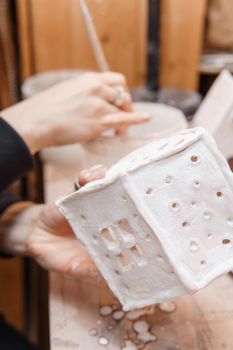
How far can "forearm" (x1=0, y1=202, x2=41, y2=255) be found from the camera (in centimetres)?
87

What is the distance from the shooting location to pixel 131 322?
0.71 meters

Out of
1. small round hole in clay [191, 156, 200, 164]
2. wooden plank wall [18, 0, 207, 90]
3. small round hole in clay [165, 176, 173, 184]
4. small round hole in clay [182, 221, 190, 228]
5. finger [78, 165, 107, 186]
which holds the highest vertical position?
small round hole in clay [191, 156, 200, 164]

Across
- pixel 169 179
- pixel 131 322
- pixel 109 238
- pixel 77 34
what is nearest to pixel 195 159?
pixel 169 179

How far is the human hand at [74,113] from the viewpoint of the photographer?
2.95ft

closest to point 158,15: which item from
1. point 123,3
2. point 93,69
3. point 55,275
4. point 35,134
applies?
point 123,3

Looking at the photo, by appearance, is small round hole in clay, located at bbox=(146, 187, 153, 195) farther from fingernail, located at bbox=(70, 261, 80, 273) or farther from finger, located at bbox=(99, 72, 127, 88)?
finger, located at bbox=(99, 72, 127, 88)

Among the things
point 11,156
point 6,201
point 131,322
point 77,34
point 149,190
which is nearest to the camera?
point 149,190

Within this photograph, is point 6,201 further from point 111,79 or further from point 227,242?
point 227,242

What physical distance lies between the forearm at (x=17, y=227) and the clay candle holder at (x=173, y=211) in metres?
0.29

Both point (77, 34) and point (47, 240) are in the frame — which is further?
point (77, 34)

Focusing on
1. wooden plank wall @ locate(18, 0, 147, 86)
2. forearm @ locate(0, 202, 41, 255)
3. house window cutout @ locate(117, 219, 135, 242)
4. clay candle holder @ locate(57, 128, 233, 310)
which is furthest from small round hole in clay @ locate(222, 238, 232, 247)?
wooden plank wall @ locate(18, 0, 147, 86)

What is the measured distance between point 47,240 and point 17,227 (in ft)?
A: 0.34

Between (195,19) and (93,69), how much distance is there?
31cm

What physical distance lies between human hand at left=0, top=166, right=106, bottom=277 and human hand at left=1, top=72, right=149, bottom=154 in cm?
13
